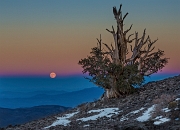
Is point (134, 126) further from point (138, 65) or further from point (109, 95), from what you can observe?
point (138, 65)

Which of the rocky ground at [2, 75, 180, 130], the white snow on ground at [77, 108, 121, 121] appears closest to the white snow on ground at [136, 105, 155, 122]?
the rocky ground at [2, 75, 180, 130]

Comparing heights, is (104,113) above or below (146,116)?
above

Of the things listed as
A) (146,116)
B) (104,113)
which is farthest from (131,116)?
(104,113)

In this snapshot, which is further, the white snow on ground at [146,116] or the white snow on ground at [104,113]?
the white snow on ground at [104,113]

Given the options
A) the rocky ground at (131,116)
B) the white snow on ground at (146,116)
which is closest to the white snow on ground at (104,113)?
the rocky ground at (131,116)

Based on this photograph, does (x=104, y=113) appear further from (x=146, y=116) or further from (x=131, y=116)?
(x=146, y=116)

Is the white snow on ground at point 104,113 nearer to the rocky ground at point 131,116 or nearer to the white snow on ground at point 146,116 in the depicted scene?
the rocky ground at point 131,116

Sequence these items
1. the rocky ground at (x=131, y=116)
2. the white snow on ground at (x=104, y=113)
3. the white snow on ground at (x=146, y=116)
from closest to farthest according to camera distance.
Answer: the rocky ground at (x=131, y=116), the white snow on ground at (x=146, y=116), the white snow on ground at (x=104, y=113)

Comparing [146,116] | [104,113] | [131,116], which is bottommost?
[146,116]

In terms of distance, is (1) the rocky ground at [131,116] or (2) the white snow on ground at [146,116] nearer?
(1) the rocky ground at [131,116]

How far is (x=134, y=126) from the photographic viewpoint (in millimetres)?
17641

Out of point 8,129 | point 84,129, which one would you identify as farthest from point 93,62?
point 84,129

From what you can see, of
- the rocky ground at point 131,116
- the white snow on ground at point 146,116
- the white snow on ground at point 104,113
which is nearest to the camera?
the rocky ground at point 131,116

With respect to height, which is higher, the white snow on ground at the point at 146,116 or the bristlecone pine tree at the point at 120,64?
the bristlecone pine tree at the point at 120,64
